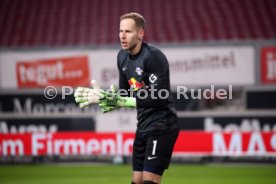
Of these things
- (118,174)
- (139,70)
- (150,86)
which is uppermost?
(139,70)

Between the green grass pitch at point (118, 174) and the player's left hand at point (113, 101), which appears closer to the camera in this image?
the player's left hand at point (113, 101)

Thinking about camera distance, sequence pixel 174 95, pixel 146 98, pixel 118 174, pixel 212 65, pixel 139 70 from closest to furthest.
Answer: pixel 146 98 → pixel 139 70 → pixel 118 174 → pixel 174 95 → pixel 212 65

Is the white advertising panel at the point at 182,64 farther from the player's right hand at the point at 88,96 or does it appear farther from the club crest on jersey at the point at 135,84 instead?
the player's right hand at the point at 88,96

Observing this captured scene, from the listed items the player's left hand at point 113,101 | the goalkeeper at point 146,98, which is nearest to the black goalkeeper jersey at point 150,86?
the goalkeeper at point 146,98

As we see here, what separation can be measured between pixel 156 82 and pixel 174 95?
7.34 m

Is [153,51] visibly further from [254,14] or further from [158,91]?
[254,14]

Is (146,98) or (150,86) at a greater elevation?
(150,86)

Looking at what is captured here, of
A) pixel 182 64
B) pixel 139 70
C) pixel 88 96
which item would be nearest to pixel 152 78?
pixel 139 70

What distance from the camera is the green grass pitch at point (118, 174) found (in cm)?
1019

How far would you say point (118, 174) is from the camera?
440 inches

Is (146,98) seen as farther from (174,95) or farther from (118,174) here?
(174,95)

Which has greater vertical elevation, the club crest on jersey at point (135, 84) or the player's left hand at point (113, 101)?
the club crest on jersey at point (135, 84)

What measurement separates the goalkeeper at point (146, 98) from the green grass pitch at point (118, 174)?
426 centimetres

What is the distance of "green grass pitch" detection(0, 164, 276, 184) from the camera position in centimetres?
1019
